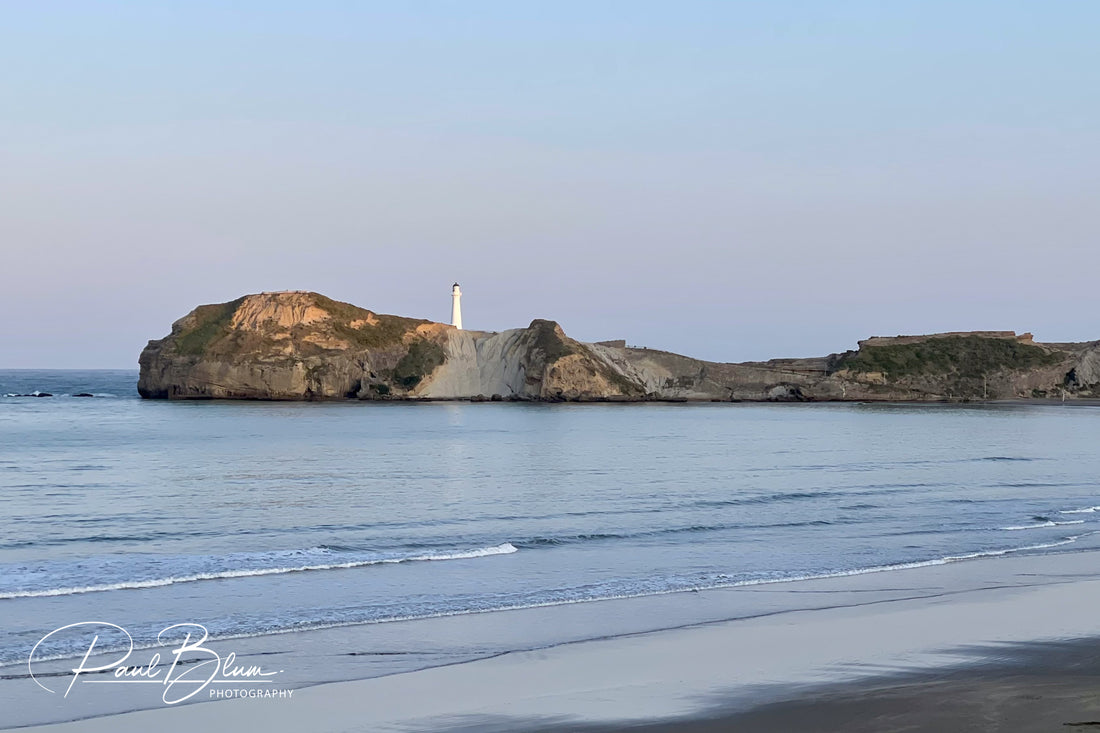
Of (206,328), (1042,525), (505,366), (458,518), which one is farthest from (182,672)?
(206,328)

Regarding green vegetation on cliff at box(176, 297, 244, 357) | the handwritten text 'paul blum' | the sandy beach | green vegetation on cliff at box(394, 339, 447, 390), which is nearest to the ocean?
the handwritten text 'paul blum'

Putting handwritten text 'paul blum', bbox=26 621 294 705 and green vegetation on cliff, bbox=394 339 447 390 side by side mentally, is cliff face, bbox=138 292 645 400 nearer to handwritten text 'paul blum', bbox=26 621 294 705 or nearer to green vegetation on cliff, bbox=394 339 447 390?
green vegetation on cliff, bbox=394 339 447 390

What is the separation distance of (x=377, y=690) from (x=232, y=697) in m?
1.27

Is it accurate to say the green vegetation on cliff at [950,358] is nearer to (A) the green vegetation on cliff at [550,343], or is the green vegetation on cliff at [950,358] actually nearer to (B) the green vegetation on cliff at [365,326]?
(A) the green vegetation on cliff at [550,343]

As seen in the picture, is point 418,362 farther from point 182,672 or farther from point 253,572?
point 182,672

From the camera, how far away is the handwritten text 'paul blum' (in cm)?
922

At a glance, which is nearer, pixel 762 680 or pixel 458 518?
pixel 762 680

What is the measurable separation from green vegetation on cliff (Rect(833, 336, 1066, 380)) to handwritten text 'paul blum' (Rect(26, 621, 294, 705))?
106100 mm

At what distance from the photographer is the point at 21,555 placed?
53.5 feet

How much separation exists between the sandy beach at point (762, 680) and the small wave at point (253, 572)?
13.3 ft

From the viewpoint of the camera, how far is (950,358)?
11456 centimetres

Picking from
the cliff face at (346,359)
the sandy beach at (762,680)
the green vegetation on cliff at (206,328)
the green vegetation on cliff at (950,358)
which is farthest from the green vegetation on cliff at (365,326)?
the sandy beach at (762,680)

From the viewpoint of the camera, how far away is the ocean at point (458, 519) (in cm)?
1359

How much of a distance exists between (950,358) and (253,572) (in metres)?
111
